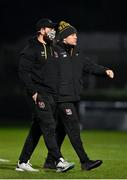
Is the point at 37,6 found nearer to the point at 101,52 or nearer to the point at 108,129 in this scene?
the point at 101,52

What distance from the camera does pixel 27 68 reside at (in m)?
13.1

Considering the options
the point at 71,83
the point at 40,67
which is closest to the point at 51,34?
the point at 40,67

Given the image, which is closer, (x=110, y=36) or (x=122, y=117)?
(x=122, y=117)

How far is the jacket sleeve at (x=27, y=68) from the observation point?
13.0m

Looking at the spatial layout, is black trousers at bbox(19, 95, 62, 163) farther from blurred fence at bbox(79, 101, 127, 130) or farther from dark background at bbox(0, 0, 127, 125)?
dark background at bbox(0, 0, 127, 125)

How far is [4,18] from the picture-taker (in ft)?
178

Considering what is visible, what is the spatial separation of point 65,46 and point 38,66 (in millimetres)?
508

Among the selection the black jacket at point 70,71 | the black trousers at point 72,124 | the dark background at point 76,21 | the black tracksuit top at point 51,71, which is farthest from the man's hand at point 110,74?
the dark background at point 76,21

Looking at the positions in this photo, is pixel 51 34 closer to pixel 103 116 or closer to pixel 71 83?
pixel 71 83

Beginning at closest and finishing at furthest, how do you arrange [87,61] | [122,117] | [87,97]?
[87,61] → [122,117] → [87,97]

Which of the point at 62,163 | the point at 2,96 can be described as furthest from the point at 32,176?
the point at 2,96

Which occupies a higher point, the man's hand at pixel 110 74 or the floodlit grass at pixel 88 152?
the man's hand at pixel 110 74

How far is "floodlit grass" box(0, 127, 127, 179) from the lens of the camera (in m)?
12.7

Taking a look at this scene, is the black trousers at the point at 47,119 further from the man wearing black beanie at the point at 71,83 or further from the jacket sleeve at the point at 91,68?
the jacket sleeve at the point at 91,68
